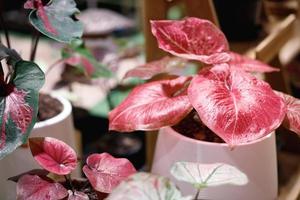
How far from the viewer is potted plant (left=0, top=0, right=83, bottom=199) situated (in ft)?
2.25

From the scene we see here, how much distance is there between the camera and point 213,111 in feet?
2.24

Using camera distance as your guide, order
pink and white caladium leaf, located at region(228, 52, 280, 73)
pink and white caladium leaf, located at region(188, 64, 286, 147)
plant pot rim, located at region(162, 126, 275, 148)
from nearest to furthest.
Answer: pink and white caladium leaf, located at region(188, 64, 286, 147)
plant pot rim, located at region(162, 126, 275, 148)
pink and white caladium leaf, located at region(228, 52, 280, 73)

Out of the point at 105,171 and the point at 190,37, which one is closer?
the point at 105,171

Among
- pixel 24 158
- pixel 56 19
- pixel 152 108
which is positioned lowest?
pixel 24 158

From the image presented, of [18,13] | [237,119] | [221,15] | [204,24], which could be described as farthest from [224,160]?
[18,13]

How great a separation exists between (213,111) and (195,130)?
0.65 ft

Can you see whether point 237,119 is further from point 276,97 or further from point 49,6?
point 49,6

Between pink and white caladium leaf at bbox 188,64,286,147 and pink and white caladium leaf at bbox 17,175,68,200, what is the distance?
0.23 m

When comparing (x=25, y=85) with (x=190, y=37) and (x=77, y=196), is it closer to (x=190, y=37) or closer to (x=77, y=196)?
(x=77, y=196)

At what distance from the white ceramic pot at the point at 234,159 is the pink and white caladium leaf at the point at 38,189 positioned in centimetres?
20

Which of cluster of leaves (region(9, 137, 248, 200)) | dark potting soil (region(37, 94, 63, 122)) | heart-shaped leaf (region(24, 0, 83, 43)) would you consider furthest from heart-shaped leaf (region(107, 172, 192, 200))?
dark potting soil (region(37, 94, 63, 122))

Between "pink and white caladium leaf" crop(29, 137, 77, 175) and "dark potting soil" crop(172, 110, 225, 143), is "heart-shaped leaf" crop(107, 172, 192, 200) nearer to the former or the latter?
"pink and white caladium leaf" crop(29, 137, 77, 175)

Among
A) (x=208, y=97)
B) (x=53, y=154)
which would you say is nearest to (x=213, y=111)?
(x=208, y=97)

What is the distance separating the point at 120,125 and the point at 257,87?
226 millimetres
